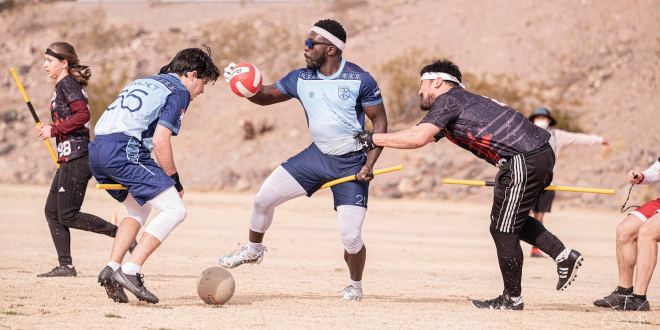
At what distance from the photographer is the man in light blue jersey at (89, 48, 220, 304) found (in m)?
6.14

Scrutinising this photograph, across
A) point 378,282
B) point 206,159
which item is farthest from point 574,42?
point 378,282

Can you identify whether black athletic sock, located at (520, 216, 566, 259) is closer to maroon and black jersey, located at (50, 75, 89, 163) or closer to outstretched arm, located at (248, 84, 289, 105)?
outstretched arm, located at (248, 84, 289, 105)

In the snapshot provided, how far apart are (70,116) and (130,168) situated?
6.49ft

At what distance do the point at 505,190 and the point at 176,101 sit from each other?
292 centimetres

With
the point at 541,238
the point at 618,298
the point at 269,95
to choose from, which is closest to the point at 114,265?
the point at 269,95

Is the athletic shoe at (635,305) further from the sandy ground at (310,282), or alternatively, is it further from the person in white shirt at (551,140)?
the person in white shirt at (551,140)

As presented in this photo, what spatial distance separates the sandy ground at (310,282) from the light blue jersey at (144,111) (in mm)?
1448

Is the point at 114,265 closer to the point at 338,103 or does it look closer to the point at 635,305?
the point at 338,103

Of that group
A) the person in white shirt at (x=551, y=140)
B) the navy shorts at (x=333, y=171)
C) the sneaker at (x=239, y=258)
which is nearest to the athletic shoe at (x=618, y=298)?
the navy shorts at (x=333, y=171)

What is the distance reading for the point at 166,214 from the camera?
6242 mm

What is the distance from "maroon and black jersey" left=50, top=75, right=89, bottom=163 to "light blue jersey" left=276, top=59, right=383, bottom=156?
7.57 feet

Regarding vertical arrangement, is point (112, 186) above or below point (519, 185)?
below

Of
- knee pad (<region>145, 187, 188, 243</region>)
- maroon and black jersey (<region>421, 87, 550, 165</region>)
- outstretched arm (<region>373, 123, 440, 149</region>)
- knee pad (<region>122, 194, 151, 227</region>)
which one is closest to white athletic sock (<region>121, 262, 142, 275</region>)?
knee pad (<region>145, 187, 188, 243</region>)

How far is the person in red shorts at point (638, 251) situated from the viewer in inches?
272
